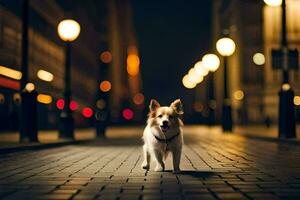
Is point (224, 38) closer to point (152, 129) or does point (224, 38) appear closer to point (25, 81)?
point (25, 81)

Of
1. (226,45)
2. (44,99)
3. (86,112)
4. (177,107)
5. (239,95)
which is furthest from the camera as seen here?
(239,95)

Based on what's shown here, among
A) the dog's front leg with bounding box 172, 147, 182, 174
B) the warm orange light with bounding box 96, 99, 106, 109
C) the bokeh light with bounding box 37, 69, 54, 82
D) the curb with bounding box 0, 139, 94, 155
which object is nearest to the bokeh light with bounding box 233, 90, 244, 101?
the bokeh light with bounding box 37, 69, 54, 82

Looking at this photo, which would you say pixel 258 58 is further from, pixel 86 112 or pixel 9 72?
pixel 9 72

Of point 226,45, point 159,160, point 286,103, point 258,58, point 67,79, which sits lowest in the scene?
point 159,160

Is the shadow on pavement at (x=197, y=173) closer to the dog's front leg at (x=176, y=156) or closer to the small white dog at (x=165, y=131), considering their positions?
the dog's front leg at (x=176, y=156)

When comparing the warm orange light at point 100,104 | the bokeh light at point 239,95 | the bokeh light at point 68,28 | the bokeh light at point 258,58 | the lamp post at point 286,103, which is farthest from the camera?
the bokeh light at point 239,95

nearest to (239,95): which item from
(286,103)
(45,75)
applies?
(45,75)

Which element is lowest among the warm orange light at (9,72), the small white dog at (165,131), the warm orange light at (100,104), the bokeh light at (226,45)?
the small white dog at (165,131)

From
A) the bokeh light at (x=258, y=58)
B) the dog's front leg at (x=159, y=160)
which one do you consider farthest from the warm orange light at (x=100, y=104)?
the bokeh light at (x=258, y=58)

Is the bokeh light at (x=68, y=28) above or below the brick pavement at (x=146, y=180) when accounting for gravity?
above

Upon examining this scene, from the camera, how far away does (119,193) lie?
7824mm

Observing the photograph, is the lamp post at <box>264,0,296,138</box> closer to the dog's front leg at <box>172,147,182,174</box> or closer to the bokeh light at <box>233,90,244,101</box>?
the dog's front leg at <box>172,147,182,174</box>

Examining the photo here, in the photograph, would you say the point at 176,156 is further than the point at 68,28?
No

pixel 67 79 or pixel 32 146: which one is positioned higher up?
pixel 67 79
